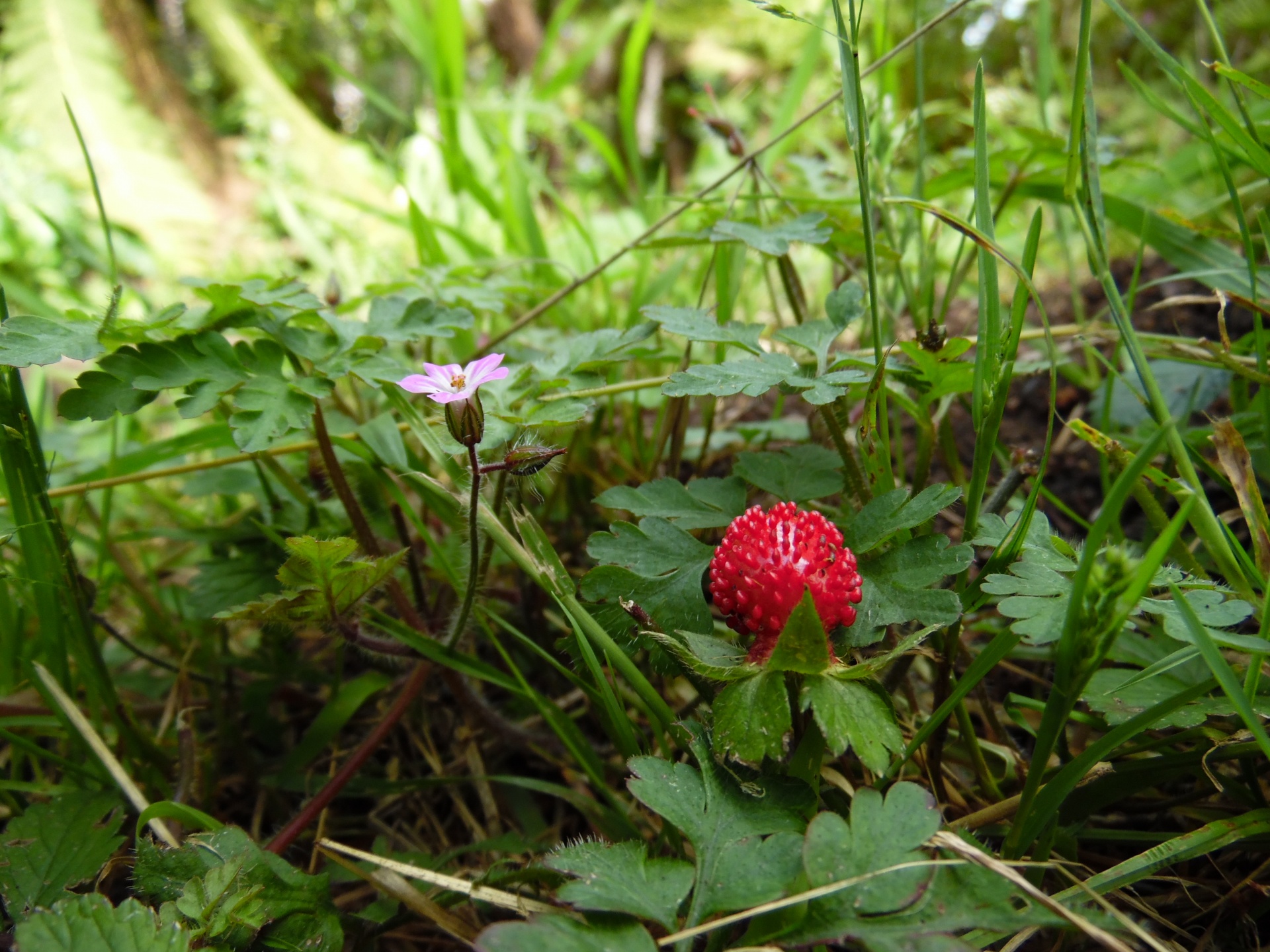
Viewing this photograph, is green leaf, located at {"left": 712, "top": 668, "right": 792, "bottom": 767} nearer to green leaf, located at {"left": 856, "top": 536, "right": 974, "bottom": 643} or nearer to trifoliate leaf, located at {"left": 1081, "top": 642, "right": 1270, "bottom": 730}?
green leaf, located at {"left": 856, "top": 536, "right": 974, "bottom": 643}

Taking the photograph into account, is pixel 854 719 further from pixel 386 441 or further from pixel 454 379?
pixel 386 441

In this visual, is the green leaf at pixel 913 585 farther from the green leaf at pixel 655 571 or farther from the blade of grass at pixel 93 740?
the blade of grass at pixel 93 740

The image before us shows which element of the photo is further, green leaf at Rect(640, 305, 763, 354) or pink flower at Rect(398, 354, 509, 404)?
green leaf at Rect(640, 305, 763, 354)

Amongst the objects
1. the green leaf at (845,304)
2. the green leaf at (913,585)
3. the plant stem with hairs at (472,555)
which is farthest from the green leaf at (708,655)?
the green leaf at (845,304)

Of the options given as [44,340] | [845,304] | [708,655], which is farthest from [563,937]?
[44,340]

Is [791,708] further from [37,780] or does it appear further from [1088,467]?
[37,780]

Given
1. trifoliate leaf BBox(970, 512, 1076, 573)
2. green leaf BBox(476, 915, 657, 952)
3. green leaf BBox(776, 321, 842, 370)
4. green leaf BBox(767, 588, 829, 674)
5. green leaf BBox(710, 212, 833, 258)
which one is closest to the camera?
green leaf BBox(476, 915, 657, 952)

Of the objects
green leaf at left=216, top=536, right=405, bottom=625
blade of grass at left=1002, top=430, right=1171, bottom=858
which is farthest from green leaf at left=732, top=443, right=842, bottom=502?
green leaf at left=216, top=536, right=405, bottom=625
